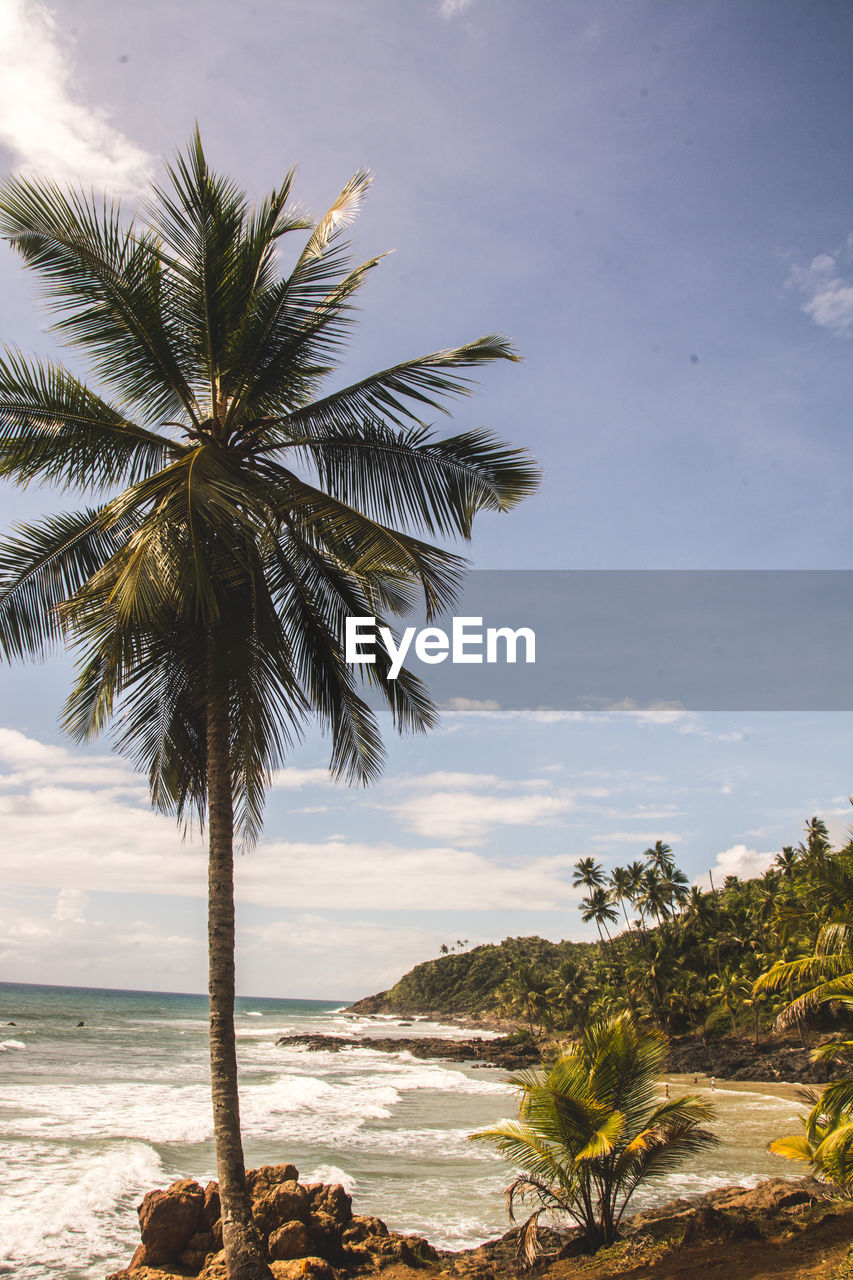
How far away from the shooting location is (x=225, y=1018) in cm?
615

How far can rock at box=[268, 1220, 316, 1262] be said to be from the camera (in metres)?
8.86

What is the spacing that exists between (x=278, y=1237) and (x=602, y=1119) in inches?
170

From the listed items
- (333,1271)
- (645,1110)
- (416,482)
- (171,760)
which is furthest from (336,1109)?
(416,482)

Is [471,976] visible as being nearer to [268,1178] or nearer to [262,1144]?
[262,1144]

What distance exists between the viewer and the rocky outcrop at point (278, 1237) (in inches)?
335

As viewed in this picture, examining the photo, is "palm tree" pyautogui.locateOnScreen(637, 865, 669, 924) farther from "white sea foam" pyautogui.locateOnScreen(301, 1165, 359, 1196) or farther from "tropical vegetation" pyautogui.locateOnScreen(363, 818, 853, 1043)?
Result: "white sea foam" pyautogui.locateOnScreen(301, 1165, 359, 1196)

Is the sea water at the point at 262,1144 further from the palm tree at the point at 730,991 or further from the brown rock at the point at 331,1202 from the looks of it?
the palm tree at the point at 730,991

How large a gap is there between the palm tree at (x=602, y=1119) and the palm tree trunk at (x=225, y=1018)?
2732mm

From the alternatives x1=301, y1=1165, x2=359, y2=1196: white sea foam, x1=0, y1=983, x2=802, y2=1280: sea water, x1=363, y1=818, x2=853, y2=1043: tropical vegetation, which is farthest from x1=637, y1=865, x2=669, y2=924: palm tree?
x1=301, y1=1165, x2=359, y2=1196: white sea foam

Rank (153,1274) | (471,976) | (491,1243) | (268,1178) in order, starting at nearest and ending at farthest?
(153,1274), (268,1178), (491,1243), (471,976)

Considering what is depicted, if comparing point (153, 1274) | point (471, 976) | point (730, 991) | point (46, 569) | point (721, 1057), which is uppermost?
A: point (46, 569)

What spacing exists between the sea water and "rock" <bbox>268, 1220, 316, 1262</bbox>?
2.89m

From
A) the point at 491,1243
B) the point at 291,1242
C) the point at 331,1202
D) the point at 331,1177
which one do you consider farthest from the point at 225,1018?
the point at 331,1177

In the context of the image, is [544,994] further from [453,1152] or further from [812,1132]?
[812,1132]
